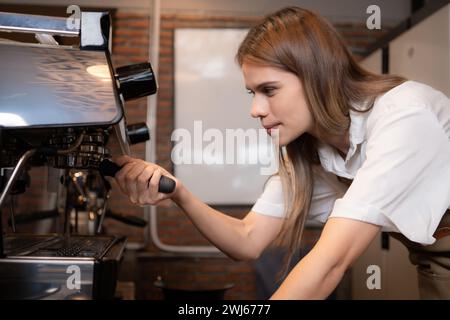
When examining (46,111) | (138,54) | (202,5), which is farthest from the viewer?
(138,54)

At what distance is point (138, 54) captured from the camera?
1.73 meters

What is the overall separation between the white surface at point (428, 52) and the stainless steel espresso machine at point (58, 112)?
71cm

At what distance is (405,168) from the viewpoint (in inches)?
23.4

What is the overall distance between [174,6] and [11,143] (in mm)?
1163

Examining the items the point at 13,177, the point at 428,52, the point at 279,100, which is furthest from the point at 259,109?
the point at 428,52

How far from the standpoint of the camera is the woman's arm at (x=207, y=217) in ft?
2.58

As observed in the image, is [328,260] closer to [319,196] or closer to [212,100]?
[319,196]

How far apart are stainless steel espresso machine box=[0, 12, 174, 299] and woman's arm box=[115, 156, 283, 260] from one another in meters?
0.14

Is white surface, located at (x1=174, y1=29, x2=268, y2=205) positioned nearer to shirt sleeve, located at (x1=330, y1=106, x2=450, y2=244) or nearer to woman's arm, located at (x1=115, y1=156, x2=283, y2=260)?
woman's arm, located at (x1=115, y1=156, x2=283, y2=260)

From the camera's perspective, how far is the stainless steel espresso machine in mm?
502

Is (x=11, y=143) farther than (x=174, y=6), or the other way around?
(x=174, y=6)

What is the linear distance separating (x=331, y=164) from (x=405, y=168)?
295 mm
